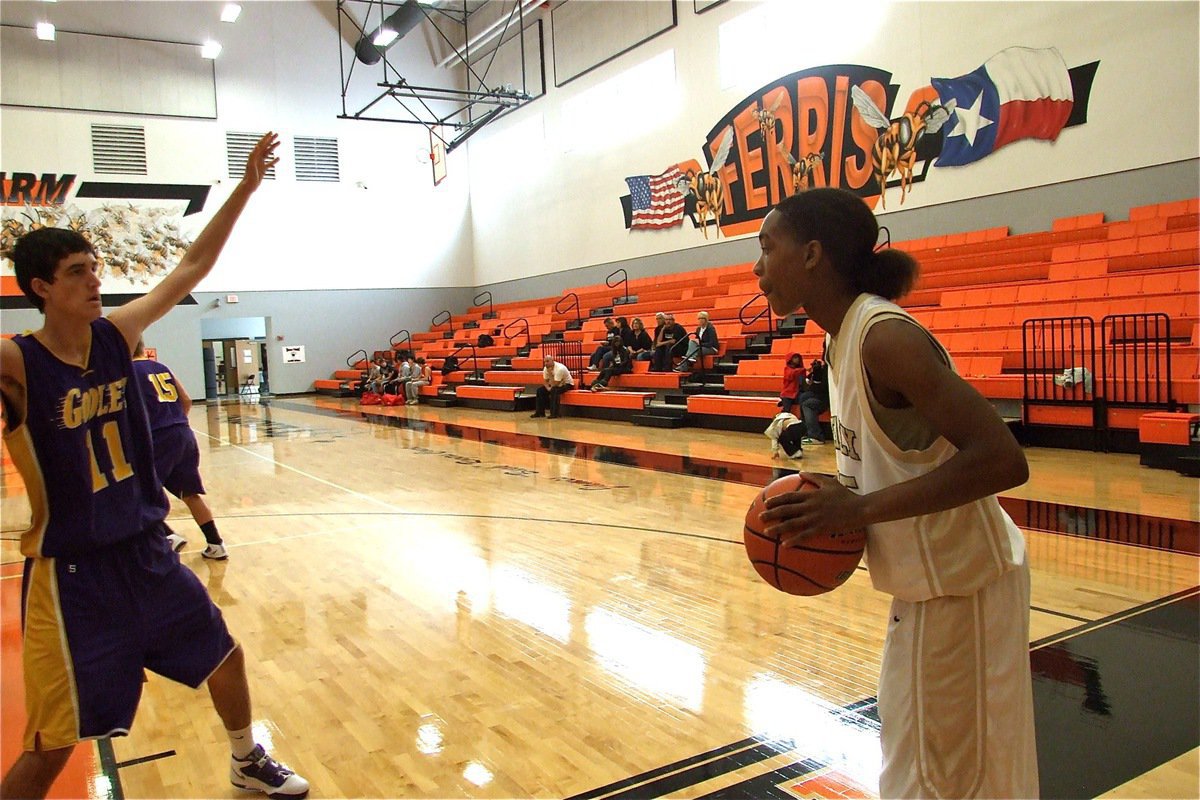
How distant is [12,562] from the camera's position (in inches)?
224

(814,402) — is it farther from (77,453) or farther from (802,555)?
(77,453)

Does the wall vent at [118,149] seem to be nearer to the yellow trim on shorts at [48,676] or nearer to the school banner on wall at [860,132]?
the school banner on wall at [860,132]

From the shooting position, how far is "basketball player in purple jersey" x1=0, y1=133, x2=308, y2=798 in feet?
6.40

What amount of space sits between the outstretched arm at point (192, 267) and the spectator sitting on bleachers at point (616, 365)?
1133cm

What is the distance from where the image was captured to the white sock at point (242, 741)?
2.48m

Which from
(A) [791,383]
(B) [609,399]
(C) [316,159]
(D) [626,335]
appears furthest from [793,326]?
(C) [316,159]

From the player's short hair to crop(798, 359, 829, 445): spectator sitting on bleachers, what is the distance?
802 cm

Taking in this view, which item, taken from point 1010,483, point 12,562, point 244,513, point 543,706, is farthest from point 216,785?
point 244,513

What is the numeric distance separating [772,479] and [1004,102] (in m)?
7.06

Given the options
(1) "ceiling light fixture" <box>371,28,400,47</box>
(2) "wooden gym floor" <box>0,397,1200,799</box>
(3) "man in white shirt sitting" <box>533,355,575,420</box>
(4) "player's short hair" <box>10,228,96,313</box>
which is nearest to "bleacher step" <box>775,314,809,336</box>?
(3) "man in white shirt sitting" <box>533,355,575,420</box>

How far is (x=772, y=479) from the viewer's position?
24.2ft

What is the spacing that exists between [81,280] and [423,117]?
23254 mm

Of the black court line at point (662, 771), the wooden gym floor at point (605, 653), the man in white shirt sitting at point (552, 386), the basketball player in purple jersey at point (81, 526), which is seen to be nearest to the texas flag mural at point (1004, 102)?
the wooden gym floor at point (605, 653)

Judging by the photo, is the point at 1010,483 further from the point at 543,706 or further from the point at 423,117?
the point at 423,117
